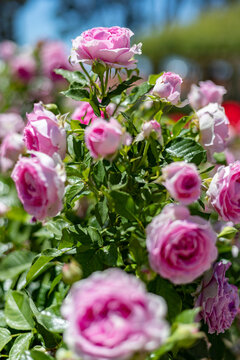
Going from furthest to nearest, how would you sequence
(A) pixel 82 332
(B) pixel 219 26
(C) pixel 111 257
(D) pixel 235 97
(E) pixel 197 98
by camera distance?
1. (B) pixel 219 26
2. (D) pixel 235 97
3. (E) pixel 197 98
4. (C) pixel 111 257
5. (A) pixel 82 332

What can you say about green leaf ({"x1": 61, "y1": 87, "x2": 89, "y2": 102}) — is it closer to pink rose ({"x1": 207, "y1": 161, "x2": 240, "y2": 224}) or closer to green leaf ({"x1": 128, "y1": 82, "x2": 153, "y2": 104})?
green leaf ({"x1": 128, "y1": 82, "x2": 153, "y2": 104})

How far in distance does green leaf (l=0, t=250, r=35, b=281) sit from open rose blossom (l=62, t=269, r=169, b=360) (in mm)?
395

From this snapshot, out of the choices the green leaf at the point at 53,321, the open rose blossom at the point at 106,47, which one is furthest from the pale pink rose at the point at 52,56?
the green leaf at the point at 53,321

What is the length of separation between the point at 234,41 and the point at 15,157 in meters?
10.2

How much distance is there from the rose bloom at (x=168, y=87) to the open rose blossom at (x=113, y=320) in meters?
0.28

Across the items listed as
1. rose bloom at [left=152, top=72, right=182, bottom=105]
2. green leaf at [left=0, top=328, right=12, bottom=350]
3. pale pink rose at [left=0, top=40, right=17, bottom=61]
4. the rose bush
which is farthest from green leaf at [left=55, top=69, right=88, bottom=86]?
pale pink rose at [left=0, top=40, right=17, bottom=61]

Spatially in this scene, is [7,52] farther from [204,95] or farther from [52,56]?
[204,95]

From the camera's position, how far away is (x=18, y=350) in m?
0.51

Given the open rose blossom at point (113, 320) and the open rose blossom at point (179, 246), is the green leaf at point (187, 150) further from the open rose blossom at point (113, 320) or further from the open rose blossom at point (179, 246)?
the open rose blossom at point (113, 320)

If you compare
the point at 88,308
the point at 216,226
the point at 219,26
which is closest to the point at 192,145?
the point at 216,226

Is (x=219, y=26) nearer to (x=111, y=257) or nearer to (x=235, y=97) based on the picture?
(x=235, y=97)

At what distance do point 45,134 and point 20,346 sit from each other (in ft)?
0.79

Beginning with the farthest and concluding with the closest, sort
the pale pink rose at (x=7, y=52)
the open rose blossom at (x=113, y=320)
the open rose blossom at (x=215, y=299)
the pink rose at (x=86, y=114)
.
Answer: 1. the pale pink rose at (x=7, y=52)
2. the pink rose at (x=86, y=114)
3. the open rose blossom at (x=215, y=299)
4. the open rose blossom at (x=113, y=320)

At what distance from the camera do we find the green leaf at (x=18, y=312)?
0.54 meters
